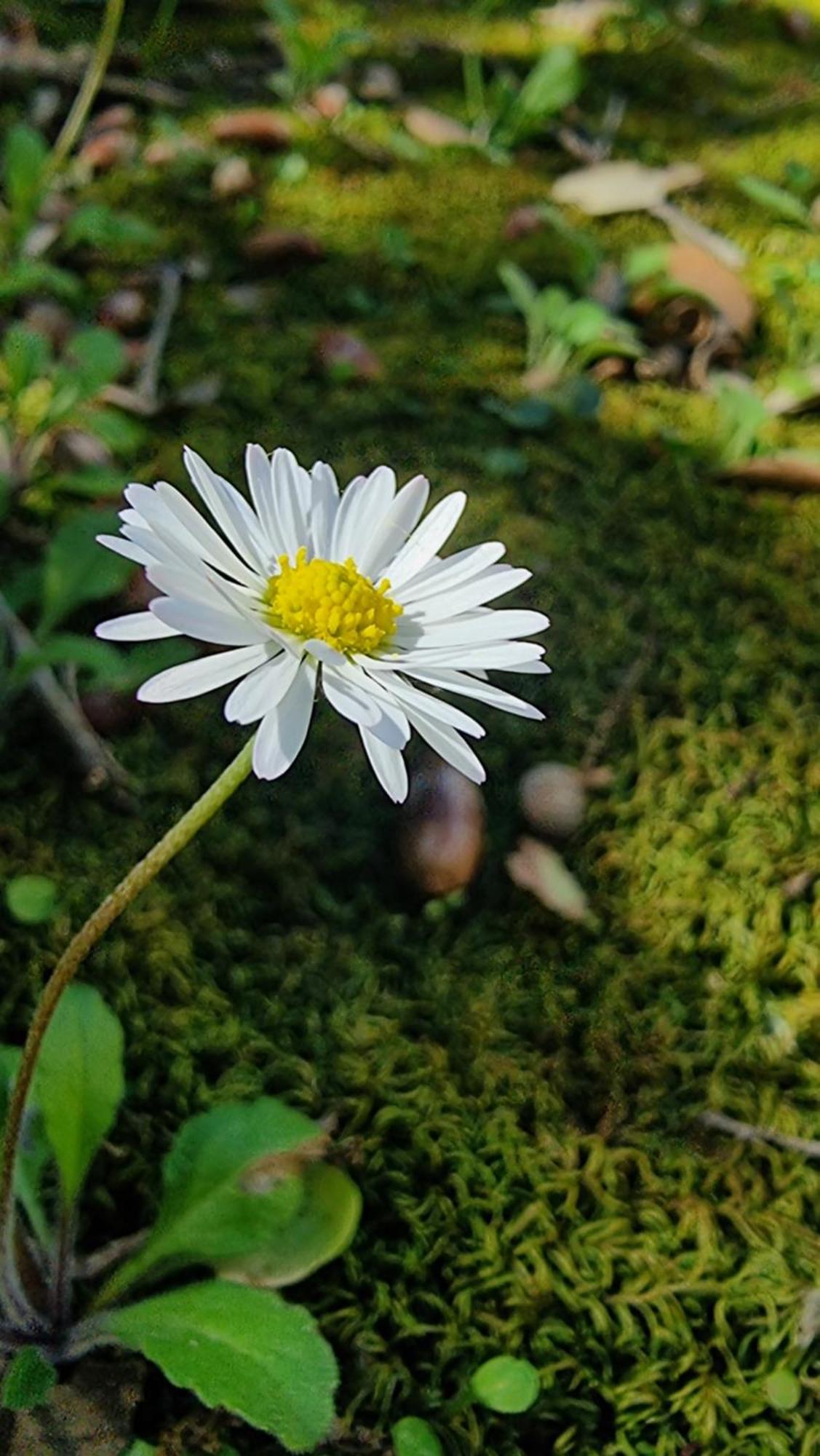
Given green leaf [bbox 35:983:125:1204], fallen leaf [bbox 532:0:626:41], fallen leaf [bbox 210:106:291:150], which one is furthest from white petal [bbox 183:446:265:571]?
fallen leaf [bbox 532:0:626:41]

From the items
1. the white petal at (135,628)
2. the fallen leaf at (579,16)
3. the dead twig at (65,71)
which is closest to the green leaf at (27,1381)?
the white petal at (135,628)

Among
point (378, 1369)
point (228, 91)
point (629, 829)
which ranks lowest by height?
point (378, 1369)

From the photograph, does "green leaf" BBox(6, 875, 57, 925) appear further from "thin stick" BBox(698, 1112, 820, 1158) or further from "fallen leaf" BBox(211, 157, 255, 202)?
"fallen leaf" BBox(211, 157, 255, 202)

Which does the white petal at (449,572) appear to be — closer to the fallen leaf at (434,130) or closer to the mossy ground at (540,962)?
the mossy ground at (540,962)

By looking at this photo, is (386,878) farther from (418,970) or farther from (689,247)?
(689,247)

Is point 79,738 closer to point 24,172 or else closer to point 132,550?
point 132,550

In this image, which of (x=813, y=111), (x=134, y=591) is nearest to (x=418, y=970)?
(x=134, y=591)
